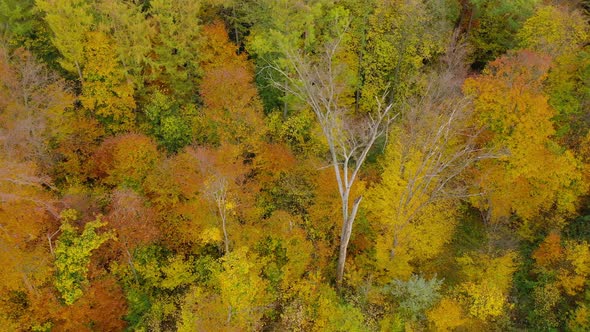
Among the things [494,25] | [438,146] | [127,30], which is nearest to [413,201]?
[438,146]

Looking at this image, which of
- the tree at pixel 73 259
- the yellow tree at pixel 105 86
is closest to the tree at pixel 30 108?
the yellow tree at pixel 105 86

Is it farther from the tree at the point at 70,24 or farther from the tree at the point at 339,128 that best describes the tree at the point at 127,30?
the tree at the point at 339,128

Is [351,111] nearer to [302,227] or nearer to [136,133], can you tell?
[302,227]

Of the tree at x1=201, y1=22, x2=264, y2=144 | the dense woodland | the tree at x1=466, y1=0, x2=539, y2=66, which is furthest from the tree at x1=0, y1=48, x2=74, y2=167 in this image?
the tree at x1=466, y1=0, x2=539, y2=66

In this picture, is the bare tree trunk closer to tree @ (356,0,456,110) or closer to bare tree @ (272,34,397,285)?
bare tree @ (272,34,397,285)

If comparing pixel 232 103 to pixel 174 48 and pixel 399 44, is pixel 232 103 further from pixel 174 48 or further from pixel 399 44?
pixel 399 44

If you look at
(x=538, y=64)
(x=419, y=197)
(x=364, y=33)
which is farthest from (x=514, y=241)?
(x=364, y=33)
